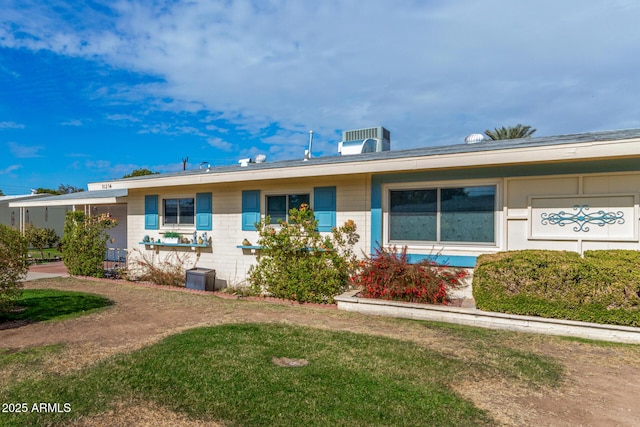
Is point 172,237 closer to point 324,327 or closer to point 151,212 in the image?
point 151,212

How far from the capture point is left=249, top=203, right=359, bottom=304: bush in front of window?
24.6ft

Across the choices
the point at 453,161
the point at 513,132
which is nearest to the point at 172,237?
the point at 453,161

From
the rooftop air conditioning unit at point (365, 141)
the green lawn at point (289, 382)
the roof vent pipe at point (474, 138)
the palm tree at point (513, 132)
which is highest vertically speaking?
the palm tree at point (513, 132)

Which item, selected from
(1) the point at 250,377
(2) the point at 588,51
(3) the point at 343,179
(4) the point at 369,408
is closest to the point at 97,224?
(3) the point at 343,179

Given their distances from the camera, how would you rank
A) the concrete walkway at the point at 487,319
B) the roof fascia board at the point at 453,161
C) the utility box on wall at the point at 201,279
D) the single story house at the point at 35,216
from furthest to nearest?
the single story house at the point at 35,216, the utility box on wall at the point at 201,279, the roof fascia board at the point at 453,161, the concrete walkway at the point at 487,319

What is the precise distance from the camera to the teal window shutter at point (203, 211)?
9.41 m

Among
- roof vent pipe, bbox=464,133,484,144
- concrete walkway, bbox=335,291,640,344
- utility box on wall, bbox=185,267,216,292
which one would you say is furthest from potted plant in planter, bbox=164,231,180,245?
roof vent pipe, bbox=464,133,484,144

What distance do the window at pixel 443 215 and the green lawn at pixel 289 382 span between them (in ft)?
8.08

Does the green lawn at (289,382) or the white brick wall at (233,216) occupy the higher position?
the white brick wall at (233,216)

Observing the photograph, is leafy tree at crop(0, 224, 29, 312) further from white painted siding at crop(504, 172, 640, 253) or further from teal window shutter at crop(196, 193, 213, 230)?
white painted siding at crop(504, 172, 640, 253)

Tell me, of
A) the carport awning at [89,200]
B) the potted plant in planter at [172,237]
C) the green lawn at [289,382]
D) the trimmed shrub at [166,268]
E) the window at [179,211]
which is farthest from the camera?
the carport awning at [89,200]

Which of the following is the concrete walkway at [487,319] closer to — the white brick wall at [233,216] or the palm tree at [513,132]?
the white brick wall at [233,216]

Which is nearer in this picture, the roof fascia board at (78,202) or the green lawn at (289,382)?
the green lawn at (289,382)

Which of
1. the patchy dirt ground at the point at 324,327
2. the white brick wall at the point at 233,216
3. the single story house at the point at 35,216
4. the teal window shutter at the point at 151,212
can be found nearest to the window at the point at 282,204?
the white brick wall at the point at 233,216
